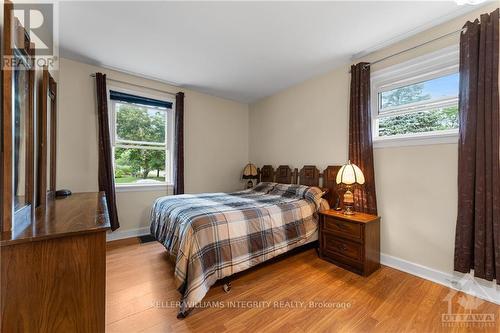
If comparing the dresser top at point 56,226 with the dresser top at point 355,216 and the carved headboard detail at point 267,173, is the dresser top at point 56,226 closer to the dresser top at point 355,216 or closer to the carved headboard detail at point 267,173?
the dresser top at point 355,216

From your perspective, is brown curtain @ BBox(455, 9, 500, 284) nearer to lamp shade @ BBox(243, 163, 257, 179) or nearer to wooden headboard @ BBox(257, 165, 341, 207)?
wooden headboard @ BBox(257, 165, 341, 207)

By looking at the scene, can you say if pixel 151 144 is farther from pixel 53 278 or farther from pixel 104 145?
pixel 53 278

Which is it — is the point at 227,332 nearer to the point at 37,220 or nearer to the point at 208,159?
the point at 37,220

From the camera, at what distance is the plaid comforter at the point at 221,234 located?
169 centimetres

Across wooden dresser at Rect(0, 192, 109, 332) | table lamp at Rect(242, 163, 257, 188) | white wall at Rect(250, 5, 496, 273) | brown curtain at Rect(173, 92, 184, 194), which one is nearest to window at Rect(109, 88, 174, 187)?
brown curtain at Rect(173, 92, 184, 194)

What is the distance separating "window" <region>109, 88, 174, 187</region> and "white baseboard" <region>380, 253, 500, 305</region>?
140 inches

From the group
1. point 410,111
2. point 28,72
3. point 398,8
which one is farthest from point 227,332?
point 398,8

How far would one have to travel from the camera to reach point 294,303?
1.77m

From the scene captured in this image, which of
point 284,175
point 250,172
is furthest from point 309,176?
point 250,172

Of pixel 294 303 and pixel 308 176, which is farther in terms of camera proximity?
pixel 308 176

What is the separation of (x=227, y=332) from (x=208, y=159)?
305cm

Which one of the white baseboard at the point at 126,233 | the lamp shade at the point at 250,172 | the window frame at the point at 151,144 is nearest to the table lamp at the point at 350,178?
the lamp shade at the point at 250,172

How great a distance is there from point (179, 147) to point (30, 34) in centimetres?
203

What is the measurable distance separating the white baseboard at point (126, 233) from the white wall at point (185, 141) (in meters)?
0.05
